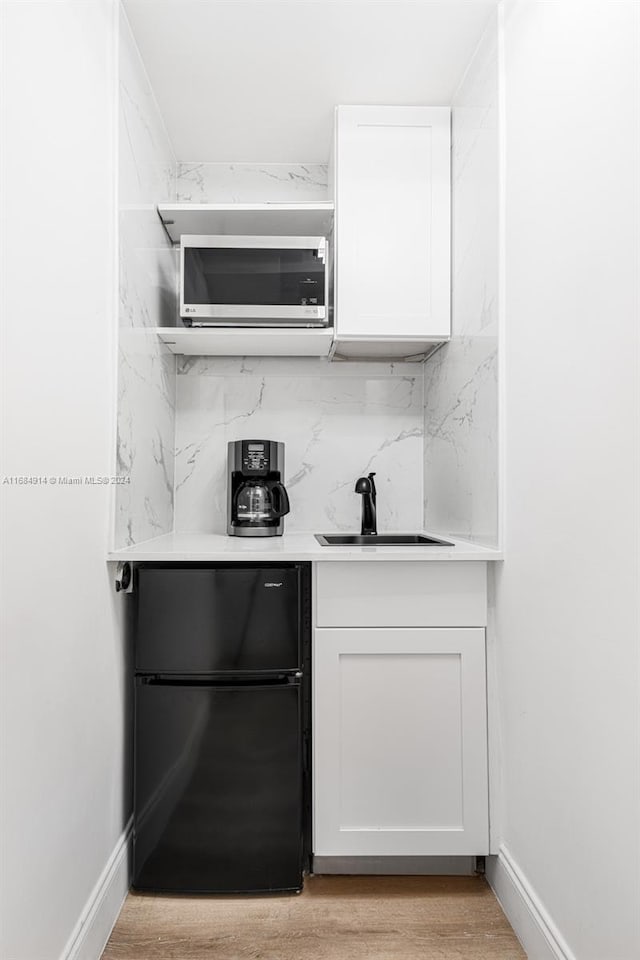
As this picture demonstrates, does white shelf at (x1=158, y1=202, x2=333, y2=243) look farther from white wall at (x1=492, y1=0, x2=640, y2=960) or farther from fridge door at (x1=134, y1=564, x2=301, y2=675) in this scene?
fridge door at (x1=134, y1=564, x2=301, y2=675)

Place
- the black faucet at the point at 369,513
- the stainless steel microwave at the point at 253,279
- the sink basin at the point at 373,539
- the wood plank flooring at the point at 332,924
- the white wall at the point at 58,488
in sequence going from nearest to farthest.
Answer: the white wall at the point at 58,488, the wood plank flooring at the point at 332,924, the stainless steel microwave at the point at 253,279, the sink basin at the point at 373,539, the black faucet at the point at 369,513

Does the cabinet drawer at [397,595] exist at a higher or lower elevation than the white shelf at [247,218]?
lower

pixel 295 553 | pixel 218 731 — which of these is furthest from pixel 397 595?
pixel 218 731

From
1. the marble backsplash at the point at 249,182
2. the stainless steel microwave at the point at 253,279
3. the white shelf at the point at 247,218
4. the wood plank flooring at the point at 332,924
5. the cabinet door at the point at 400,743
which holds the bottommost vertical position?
the wood plank flooring at the point at 332,924

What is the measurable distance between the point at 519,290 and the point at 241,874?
167cm

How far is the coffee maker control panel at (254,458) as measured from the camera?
7.37ft

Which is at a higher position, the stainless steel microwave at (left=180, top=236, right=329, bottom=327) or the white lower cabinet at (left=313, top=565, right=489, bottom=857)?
the stainless steel microwave at (left=180, top=236, right=329, bottom=327)

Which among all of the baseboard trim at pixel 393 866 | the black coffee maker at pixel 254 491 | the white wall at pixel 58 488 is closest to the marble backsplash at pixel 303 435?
the black coffee maker at pixel 254 491

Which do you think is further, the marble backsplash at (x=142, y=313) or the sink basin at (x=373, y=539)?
the sink basin at (x=373, y=539)

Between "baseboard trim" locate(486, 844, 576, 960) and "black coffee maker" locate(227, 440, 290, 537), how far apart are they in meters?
1.21

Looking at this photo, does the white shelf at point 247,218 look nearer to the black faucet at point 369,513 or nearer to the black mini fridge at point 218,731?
the black faucet at point 369,513

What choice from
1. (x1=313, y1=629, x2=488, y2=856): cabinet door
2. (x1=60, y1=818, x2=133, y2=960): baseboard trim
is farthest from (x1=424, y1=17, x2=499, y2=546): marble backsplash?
(x1=60, y1=818, x2=133, y2=960): baseboard trim

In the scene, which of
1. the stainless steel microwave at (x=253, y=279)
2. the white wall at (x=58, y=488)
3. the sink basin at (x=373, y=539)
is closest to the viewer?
the white wall at (x=58, y=488)

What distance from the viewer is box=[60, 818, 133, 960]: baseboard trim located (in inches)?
52.6
